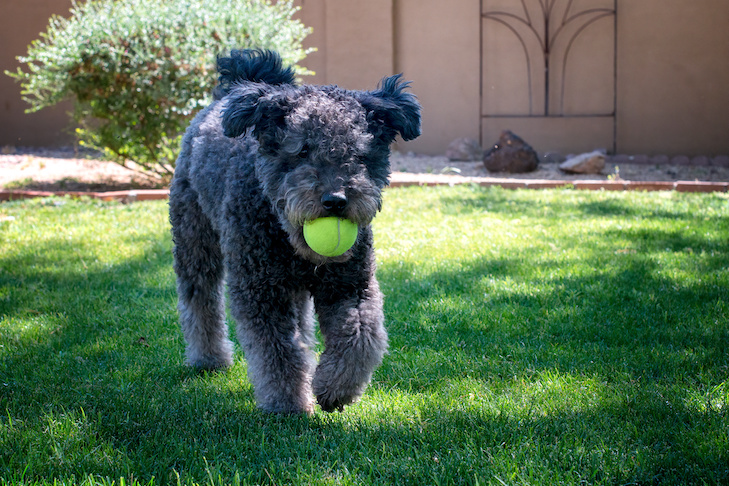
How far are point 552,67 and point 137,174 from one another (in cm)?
745

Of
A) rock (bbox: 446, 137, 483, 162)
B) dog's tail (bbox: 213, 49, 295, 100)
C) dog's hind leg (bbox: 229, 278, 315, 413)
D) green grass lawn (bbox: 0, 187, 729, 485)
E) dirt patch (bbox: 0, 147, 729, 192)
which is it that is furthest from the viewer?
rock (bbox: 446, 137, 483, 162)

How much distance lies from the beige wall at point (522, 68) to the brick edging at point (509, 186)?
3003 mm

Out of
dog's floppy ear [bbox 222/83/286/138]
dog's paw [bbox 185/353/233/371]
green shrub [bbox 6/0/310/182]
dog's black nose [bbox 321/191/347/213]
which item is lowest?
dog's paw [bbox 185/353/233/371]

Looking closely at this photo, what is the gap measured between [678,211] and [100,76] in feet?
24.1

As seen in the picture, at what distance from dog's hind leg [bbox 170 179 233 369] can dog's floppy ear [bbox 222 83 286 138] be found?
1.05m

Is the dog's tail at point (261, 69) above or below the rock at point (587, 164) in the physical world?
above

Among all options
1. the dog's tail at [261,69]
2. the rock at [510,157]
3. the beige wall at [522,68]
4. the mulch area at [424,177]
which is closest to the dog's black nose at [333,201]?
the dog's tail at [261,69]

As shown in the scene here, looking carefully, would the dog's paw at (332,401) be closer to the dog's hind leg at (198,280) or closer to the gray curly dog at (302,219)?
the gray curly dog at (302,219)

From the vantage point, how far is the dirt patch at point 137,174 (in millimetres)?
10172

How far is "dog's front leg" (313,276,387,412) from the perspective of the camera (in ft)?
10.00

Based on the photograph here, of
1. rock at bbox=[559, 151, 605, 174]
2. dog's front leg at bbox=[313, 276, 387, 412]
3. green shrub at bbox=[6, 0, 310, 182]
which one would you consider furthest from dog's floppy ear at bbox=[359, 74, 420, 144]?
rock at bbox=[559, 151, 605, 174]

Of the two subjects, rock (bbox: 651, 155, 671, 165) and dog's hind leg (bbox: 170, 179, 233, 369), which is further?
rock (bbox: 651, 155, 671, 165)

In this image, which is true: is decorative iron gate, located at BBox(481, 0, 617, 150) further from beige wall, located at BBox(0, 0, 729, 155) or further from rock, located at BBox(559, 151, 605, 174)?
rock, located at BBox(559, 151, 605, 174)

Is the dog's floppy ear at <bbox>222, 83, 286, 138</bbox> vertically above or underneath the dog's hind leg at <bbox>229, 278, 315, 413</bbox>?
above
